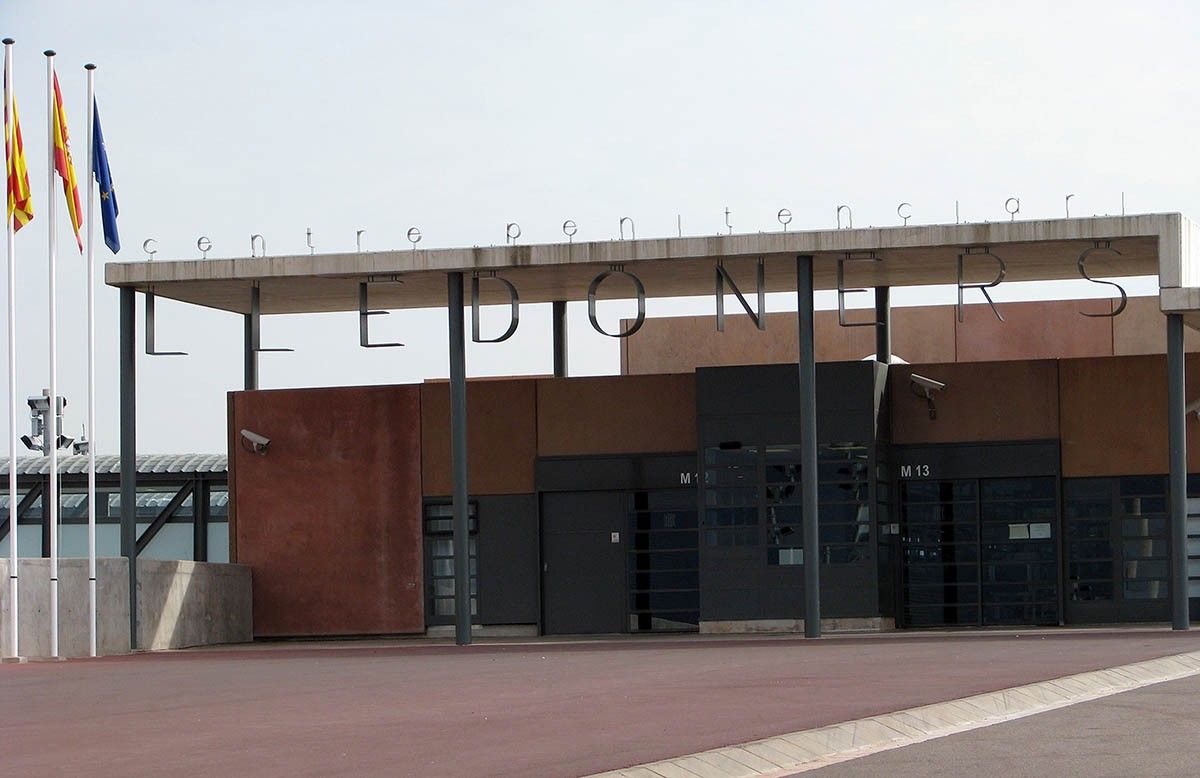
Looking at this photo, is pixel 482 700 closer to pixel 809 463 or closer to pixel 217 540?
pixel 809 463

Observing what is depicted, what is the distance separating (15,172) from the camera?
27641mm

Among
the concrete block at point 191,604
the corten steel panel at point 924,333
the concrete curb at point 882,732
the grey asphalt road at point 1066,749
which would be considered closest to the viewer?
the grey asphalt road at point 1066,749

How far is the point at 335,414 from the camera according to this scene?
33281 millimetres

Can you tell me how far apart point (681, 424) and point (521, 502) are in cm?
304

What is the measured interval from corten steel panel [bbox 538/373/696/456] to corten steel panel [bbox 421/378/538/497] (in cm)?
29

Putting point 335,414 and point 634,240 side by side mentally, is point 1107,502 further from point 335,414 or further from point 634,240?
point 335,414

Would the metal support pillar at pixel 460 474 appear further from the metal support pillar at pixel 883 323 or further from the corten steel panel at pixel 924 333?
the corten steel panel at pixel 924 333

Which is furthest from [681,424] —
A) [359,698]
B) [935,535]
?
[359,698]

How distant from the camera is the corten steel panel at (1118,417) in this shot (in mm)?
30483

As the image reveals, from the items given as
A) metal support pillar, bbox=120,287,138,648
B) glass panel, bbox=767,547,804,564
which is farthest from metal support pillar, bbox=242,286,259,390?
glass panel, bbox=767,547,804,564

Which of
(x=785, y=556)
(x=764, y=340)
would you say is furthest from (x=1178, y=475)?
(x=764, y=340)

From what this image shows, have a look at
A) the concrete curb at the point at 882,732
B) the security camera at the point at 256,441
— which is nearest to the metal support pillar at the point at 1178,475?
the concrete curb at the point at 882,732

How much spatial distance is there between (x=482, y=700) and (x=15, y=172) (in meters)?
14.7

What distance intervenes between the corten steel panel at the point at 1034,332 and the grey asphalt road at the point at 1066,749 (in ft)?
106
